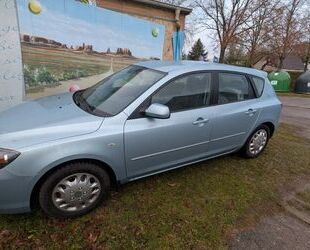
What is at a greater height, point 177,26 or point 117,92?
point 177,26

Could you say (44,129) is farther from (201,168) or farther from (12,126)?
(201,168)

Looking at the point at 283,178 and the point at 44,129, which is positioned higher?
the point at 44,129

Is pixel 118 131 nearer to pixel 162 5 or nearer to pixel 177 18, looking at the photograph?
pixel 162 5

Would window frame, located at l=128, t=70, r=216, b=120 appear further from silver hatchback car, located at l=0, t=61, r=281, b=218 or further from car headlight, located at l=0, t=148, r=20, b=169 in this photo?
car headlight, located at l=0, t=148, r=20, b=169

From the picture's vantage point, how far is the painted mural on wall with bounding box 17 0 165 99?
18.7 ft


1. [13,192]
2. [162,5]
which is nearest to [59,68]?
[162,5]

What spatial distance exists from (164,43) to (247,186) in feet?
18.9

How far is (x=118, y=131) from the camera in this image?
8.91 ft

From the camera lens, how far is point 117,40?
23.2 ft

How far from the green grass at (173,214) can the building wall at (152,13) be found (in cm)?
497

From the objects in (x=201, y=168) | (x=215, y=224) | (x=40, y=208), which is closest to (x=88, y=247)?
(x=40, y=208)

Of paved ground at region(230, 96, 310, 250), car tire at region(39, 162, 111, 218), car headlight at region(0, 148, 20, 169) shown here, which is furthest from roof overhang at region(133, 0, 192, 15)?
paved ground at region(230, 96, 310, 250)

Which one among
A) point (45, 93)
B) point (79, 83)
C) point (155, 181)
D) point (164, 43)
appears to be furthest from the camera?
point (164, 43)

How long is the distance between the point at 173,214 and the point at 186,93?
1.48 metres
